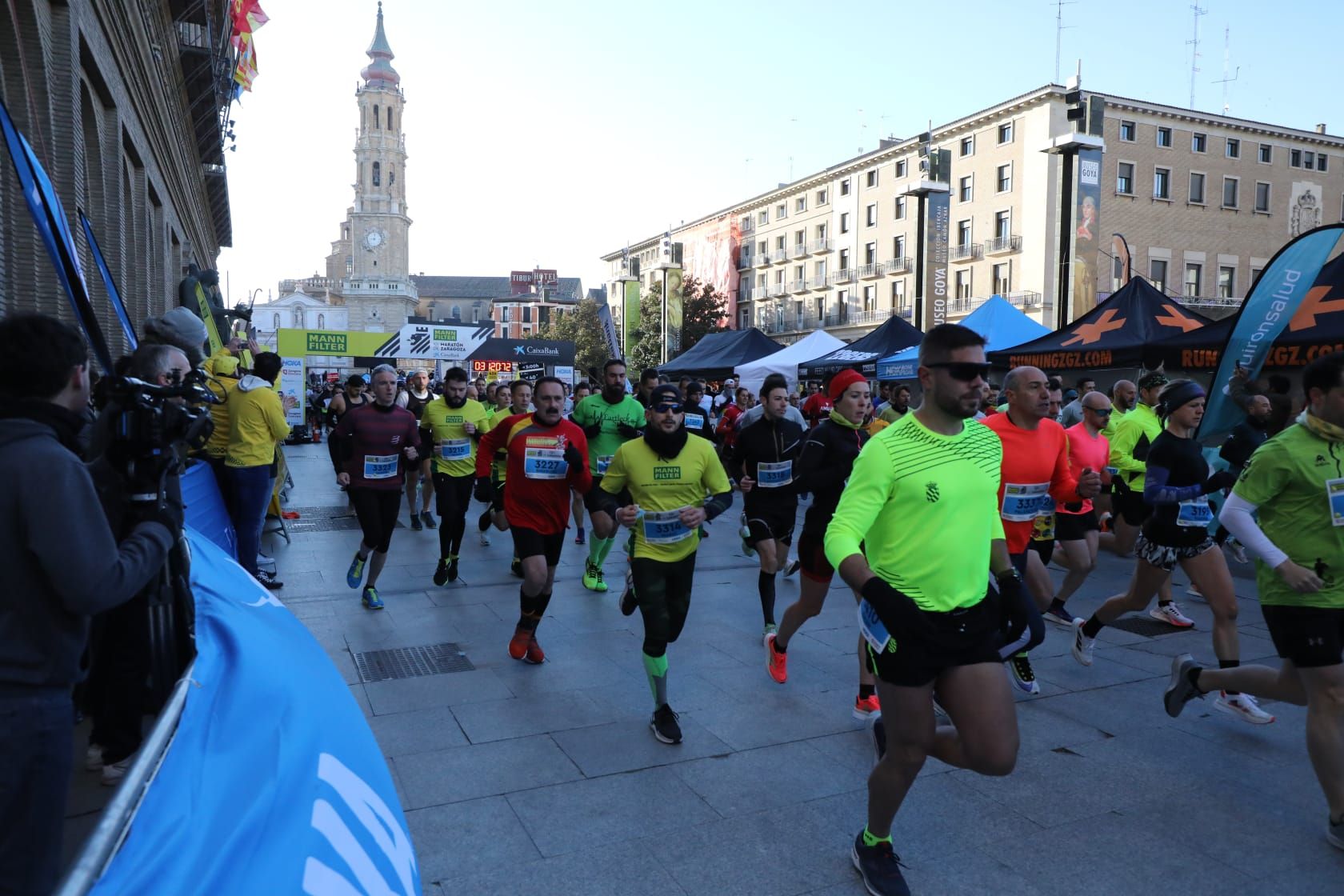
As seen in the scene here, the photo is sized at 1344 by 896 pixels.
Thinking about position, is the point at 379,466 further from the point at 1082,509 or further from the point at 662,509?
the point at 1082,509

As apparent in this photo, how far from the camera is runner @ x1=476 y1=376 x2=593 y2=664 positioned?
624 cm

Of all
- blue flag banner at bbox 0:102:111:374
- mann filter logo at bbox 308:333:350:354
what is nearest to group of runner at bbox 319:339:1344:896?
blue flag banner at bbox 0:102:111:374

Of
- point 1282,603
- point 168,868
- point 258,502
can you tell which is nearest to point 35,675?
point 168,868

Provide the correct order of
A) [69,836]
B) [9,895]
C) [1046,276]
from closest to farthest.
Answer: [9,895]
[69,836]
[1046,276]

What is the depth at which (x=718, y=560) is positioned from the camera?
34.4ft

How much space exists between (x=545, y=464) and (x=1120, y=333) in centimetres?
1106

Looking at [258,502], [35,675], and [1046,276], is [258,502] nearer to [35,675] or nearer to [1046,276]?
[35,675]

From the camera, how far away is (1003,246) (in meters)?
50.2

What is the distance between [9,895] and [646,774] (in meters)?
2.73

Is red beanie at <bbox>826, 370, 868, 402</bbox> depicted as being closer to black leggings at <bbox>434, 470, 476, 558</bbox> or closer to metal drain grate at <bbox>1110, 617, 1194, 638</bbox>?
metal drain grate at <bbox>1110, 617, 1194, 638</bbox>

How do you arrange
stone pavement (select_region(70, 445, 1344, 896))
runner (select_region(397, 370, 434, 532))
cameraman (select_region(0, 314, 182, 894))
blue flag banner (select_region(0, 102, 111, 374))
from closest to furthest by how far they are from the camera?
1. cameraman (select_region(0, 314, 182, 894))
2. stone pavement (select_region(70, 445, 1344, 896))
3. blue flag banner (select_region(0, 102, 111, 374))
4. runner (select_region(397, 370, 434, 532))

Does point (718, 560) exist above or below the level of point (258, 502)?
below

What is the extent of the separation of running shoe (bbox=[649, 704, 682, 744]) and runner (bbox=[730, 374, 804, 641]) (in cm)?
211

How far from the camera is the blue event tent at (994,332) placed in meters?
18.3
